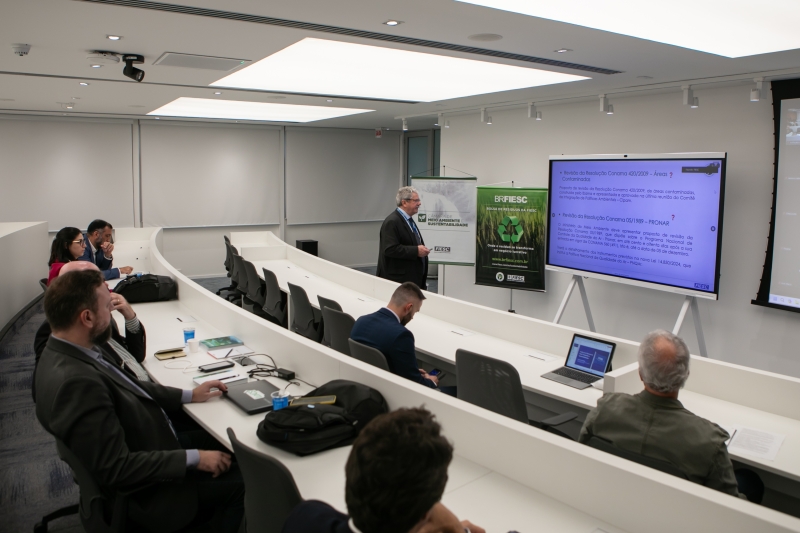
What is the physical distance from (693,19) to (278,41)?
8.39 feet

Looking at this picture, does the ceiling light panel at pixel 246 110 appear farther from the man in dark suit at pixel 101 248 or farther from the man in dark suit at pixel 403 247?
the man in dark suit at pixel 403 247

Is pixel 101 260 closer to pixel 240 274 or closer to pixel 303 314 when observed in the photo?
pixel 240 274

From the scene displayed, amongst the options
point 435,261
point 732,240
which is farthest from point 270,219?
point 732,240

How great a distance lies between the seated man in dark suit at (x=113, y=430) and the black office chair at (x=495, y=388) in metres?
1.32

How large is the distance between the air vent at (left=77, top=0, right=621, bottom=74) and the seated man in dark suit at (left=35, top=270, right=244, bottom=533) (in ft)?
4.73

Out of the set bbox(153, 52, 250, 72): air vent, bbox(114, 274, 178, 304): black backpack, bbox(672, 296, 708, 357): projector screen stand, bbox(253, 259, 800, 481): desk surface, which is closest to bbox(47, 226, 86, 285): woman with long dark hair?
bbox(114, 274, 178, 304): black backpack

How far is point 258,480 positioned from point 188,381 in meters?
1.55

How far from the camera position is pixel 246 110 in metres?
8.63

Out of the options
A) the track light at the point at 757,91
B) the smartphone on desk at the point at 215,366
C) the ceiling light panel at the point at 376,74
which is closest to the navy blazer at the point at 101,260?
the ceiling light panel at the point at 376,74

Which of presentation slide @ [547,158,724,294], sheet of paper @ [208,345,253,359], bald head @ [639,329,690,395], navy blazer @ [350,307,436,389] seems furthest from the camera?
presentation slide @ [547,158,724,294]

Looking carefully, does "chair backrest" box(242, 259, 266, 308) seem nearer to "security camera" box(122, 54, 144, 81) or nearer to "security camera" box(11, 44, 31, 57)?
"security camera" box(122, 54, 144, 81)

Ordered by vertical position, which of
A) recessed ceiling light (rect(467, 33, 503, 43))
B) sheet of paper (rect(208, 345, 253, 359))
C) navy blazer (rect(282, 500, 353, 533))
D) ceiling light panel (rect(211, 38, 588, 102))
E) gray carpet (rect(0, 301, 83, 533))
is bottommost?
gray carpet (rect(0, 301, 83, 533))

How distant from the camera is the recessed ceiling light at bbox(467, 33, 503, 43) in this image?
11.5ft

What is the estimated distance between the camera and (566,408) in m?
3.44
